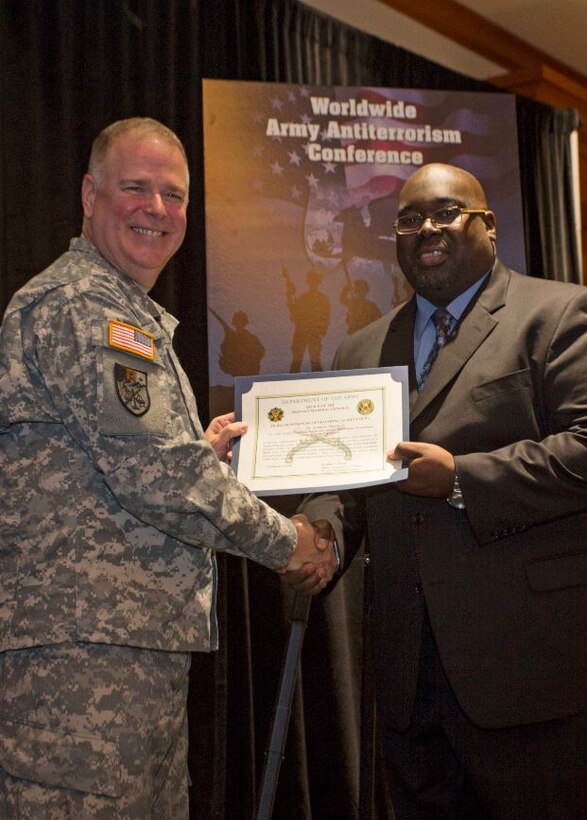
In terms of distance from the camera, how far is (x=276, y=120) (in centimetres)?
351

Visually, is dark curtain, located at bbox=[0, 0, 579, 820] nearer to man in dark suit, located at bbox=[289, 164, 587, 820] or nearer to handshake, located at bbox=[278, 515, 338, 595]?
handshake, located at bbox=[278, 515, 338, 595]

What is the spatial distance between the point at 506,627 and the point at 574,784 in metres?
0.37

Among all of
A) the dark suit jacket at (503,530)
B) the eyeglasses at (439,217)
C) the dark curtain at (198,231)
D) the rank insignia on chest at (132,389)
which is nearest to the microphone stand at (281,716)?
the dark suit jacket at (503,530)

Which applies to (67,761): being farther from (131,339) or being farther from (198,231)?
(198,231)

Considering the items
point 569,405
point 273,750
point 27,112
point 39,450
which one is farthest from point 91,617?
point 27,112

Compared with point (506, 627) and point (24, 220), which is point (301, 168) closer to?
point (24, 220)

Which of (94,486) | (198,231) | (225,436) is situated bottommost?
(94,486)

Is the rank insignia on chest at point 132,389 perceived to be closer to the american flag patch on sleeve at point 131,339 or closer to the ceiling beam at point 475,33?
the american flag patch on sleeve at point 131,339

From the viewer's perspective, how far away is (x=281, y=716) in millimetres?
2371

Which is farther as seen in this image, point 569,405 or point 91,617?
point 569,405

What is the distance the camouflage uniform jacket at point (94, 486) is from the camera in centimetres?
191

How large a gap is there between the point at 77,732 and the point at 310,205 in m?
2.18

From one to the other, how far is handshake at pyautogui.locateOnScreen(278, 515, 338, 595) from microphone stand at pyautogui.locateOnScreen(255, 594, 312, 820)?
1.9 inches

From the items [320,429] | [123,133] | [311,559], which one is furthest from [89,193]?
[311,559]
